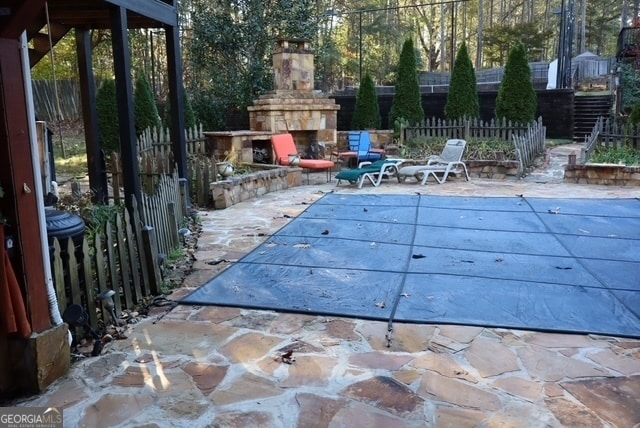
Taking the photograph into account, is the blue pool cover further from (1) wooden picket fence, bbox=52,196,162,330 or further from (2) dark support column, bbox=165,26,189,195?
(2) dark support column, bbox=165,26,189,195

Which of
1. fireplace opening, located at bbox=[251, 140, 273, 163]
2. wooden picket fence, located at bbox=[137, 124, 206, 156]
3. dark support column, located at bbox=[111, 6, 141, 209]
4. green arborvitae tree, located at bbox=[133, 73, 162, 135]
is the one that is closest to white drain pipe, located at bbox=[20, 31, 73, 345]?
dark support column, located at bbox=[111, 6, 141, 209]

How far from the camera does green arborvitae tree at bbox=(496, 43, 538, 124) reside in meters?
12.4

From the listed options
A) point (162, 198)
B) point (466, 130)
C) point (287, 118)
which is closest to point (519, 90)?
point (466, 130)

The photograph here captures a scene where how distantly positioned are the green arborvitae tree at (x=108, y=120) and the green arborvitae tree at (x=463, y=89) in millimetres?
8023

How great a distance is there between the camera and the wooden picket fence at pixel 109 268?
300cm

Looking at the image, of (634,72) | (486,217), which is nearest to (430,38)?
(634,72)

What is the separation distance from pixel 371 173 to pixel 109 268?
637 centimetres

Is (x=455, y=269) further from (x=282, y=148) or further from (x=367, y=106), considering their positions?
(x=367, y=106)

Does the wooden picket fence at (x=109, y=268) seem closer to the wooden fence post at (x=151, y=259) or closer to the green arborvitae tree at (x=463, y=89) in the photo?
the wooden fence post at (x=151, y=259)

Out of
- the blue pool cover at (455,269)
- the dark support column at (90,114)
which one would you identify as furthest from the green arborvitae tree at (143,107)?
the blue pool cover at (455,269)

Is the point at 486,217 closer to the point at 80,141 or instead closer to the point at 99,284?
the point at 99,284

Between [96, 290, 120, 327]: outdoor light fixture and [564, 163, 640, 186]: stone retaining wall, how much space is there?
8330mm

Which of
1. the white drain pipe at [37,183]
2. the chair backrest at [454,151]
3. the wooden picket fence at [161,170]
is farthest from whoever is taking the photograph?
the chair backrest at [454,151]

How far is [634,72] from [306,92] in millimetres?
10075
